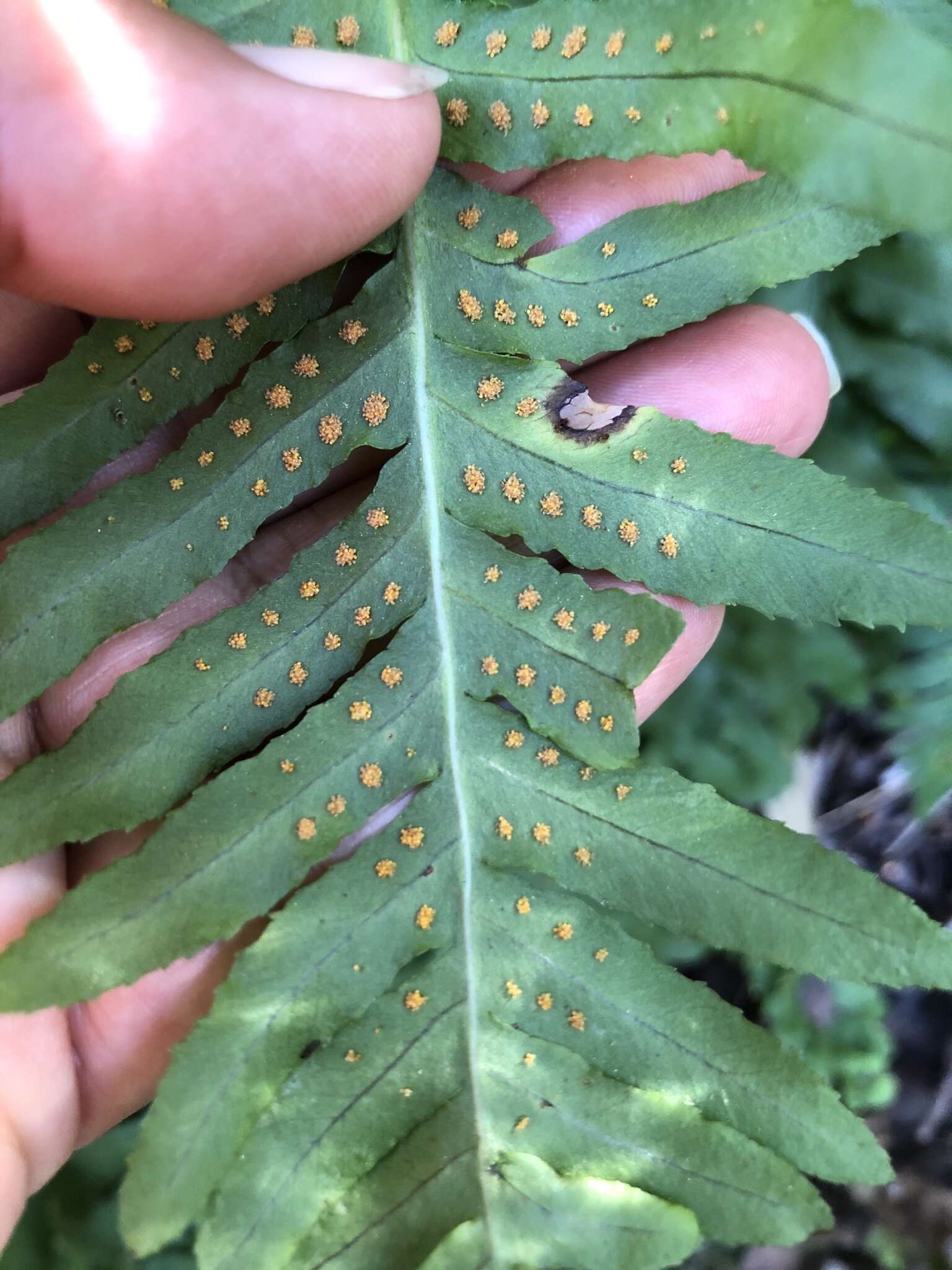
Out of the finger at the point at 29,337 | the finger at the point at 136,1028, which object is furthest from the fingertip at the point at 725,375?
the finger at the point at 136,1028

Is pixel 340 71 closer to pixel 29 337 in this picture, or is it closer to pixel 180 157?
pixel 180 157

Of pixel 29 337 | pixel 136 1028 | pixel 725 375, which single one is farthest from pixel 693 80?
pixel 136 1028

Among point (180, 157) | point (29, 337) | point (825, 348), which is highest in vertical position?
point (180, 157)

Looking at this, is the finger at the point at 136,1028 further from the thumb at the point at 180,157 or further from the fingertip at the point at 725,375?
the fingertip at the point at 725,375

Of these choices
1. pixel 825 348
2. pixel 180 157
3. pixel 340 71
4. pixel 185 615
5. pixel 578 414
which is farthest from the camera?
pixel 825 348

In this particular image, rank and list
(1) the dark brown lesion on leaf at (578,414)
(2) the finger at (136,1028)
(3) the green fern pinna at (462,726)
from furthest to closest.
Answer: (2) the finger at (136,1028), (1) the dark brown lesion on leaf at (578,414), (3) the green fern pinna at (462,726)

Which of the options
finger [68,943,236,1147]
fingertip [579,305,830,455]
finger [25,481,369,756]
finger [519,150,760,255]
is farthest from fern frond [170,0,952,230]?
finger [68,943,236,1147]
